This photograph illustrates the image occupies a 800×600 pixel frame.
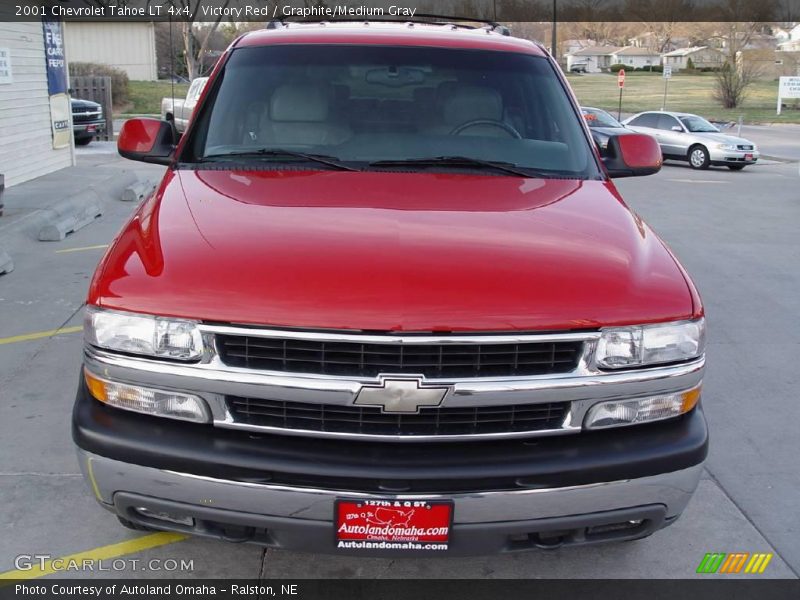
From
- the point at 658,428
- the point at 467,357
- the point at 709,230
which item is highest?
the point at 467,357

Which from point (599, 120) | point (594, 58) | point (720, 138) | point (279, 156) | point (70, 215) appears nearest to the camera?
point (279, 156)

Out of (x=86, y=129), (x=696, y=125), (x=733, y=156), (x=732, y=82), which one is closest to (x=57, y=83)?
(x=86, y=129)

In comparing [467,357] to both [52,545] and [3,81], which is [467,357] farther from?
[3,81]

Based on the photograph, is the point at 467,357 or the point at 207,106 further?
the point at 207,106

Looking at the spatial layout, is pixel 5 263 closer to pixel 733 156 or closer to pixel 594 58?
pixel 733 156

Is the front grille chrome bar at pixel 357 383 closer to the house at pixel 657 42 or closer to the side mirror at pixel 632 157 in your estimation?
the side mirror at pixel 632 157

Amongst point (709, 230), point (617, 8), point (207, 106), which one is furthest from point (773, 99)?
point (207, 106)

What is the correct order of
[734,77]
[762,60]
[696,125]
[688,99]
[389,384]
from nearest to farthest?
[389,384] < [696,125] < [734,77] < [762,60] < [688,99]

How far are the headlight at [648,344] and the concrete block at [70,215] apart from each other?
7.88m

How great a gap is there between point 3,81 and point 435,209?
11.3 m

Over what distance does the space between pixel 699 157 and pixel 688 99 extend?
33.2 meters

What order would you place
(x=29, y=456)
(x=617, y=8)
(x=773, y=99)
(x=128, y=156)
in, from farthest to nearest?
(x=617, y=8) < (x=773, y=99) < (x=128, y=156) < (x=29, y=456)

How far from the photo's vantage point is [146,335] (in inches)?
103

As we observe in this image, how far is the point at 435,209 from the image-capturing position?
3.18 m
